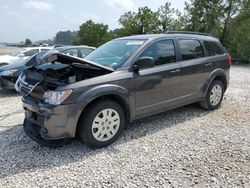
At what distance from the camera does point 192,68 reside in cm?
475

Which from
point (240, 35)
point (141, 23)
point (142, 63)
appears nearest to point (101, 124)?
point (142, 63)

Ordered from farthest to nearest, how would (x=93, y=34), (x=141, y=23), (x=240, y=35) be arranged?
(x=93, y=34), (x=141, y=23), (x=240, y=35)

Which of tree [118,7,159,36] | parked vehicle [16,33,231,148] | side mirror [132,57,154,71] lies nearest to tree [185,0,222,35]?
tree [118,7,159,36]

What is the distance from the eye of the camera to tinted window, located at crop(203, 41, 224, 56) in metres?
5.23

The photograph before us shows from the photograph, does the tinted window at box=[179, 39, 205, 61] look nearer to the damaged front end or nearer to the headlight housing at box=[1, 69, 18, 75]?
the damaged front end

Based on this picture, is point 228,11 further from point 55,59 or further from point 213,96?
point 55,59

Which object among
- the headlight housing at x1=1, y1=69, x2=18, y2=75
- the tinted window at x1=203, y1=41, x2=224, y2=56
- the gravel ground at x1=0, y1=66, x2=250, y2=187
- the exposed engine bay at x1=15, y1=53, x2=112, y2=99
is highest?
the tinted window at x1=203, y1=41, x2=224, y2=56

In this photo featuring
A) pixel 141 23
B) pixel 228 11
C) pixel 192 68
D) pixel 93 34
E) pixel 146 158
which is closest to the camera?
pixel 146 158

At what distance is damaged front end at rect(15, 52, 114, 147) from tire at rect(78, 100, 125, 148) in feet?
0.61

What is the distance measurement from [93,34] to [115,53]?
24808 mm

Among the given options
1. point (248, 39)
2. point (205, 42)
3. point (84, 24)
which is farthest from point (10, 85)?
point (84, 24)

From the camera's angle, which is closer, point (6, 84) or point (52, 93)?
point (52, 93)

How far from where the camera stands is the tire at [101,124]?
3484 millimetres

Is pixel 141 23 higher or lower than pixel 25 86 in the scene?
higher
